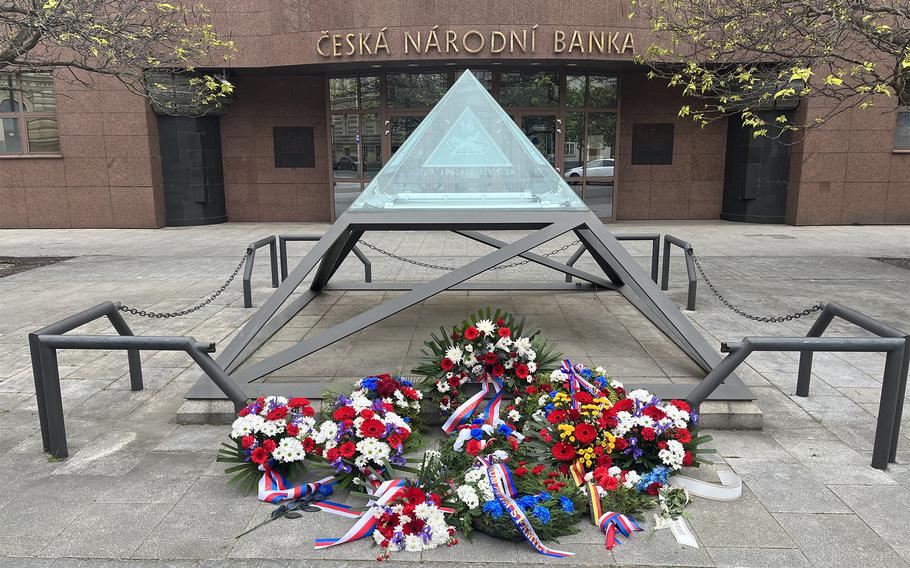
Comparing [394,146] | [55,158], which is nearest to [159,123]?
[55,158]

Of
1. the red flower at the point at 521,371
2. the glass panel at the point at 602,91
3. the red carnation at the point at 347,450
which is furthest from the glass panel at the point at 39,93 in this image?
the red carnation at the point at 347,450

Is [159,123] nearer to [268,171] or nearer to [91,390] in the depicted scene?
[268,171]

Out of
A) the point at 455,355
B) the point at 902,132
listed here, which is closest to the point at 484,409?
the point at 455,355

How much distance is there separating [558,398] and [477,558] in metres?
1.25

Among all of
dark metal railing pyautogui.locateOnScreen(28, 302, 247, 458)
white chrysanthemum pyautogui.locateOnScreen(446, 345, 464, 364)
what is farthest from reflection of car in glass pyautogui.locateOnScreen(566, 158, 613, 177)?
dark metal railing pyautogui.locateOnScreen(28, 302, 247, 458)

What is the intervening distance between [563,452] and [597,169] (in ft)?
46.8

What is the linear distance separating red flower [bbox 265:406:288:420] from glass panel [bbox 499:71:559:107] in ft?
45.0

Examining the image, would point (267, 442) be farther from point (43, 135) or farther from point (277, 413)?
point (43, 135)

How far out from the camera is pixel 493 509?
314 cm

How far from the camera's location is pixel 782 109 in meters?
15.5

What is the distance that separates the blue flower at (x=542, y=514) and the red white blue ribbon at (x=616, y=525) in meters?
0.30

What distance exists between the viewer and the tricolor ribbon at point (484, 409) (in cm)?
425

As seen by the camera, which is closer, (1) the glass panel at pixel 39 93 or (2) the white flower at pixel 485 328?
(2) the white flower at pixel 485 328

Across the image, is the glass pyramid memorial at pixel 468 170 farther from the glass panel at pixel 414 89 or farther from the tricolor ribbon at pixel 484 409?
the glass panel at pixel 414 89
